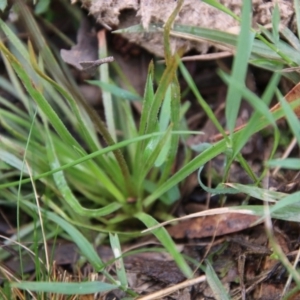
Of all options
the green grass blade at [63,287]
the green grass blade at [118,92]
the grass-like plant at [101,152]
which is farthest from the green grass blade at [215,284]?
the green grass blade at [118,92]

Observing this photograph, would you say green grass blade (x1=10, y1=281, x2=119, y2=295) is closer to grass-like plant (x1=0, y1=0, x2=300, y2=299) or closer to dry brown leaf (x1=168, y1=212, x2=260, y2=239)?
grass-like plant (x1=0, y1=0, x2=300, y2=299)

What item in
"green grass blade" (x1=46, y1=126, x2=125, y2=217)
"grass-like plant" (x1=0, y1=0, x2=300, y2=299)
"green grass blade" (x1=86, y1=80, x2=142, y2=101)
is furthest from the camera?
"green grass blade" (x1=86, y1=80, x2=142, y2=101)

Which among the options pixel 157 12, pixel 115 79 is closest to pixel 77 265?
pixel 115 79

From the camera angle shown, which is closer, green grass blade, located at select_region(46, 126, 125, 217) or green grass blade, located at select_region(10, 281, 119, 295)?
green grass blade, located at select_region(10, 281, 119, 295)

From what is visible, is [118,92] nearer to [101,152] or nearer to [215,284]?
[101,152]

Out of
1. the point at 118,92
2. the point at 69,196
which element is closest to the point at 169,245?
the point at 69,196

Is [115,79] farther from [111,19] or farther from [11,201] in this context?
[11,201]

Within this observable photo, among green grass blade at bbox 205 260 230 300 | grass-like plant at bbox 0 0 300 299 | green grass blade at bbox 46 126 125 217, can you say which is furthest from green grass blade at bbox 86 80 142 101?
green grass blade at bbox 205 260 230 300

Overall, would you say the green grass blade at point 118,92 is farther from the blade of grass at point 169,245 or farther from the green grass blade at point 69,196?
the blade of grass at point 169,245

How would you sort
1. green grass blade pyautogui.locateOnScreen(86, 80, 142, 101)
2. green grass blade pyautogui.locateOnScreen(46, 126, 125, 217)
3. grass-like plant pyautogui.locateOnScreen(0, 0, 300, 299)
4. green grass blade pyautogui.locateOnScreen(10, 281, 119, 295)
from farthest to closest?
green grass blade pyautogui.locateOnScreen(86, 80, 142, 101) → green grass blade pyautogui.locateOnScreen(46, 126, 125, 217) → grass-like plant pyautogui.locateOnScreen(0, 0, 300, 299) → green grass blade pyautogui.locateOnScreen(10, 281, 119, 295)
